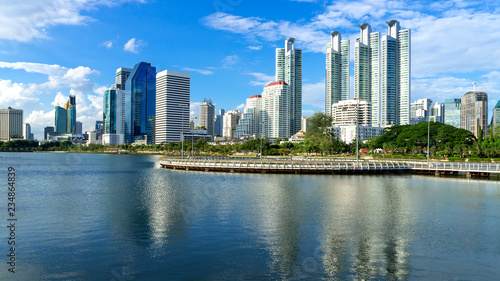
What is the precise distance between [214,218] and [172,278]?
1258cm

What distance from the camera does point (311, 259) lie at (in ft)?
66.4

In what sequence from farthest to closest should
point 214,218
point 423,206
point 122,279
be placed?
1. point 423,206
2. point 214,218
3. point 122,279

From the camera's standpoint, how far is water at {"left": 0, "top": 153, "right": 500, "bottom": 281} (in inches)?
731

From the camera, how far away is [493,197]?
42625 millimetres

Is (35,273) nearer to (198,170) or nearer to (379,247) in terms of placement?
(379,247)

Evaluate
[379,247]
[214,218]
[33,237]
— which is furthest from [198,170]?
[379,247]

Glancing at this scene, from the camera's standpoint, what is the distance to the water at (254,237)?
61.0ft

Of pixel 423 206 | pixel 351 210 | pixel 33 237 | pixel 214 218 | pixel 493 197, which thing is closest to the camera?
pixel 33 237

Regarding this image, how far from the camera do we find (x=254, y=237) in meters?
24.4

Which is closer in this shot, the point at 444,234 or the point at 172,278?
the point at 172,278

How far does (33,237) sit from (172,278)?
1292 centimetres

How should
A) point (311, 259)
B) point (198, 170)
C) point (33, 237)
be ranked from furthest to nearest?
point (198, 170) → point (33, 237) → point (311, 259)

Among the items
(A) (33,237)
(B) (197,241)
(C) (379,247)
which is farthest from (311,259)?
(A) (33,237)

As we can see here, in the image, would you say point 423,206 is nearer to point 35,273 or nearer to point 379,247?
point 379,247
